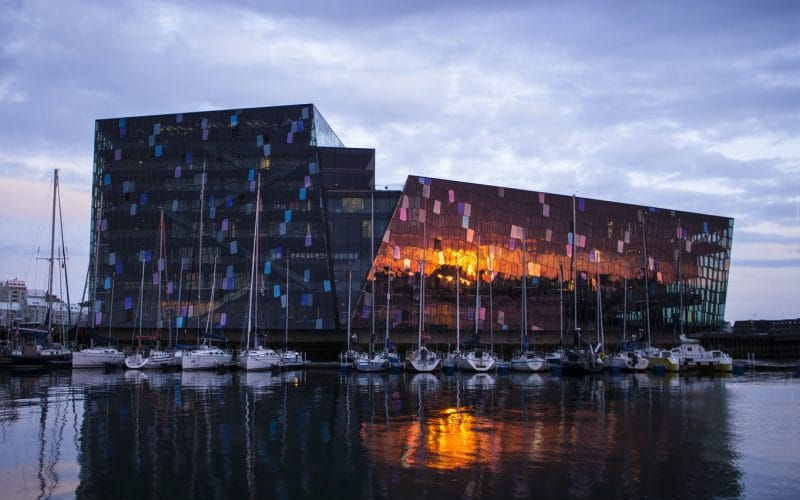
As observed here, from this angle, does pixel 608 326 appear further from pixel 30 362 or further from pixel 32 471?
pixel 32 471

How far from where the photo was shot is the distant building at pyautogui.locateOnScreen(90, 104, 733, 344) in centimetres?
9275

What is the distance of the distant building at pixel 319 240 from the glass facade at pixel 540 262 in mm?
226

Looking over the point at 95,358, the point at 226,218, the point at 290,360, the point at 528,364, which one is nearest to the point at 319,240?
the point at 226,218

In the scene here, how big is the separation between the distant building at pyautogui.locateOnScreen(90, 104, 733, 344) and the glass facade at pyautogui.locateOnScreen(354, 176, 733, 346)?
226 millimetres

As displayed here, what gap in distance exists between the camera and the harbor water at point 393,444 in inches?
749

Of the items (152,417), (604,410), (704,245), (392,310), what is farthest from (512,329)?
(152,417)

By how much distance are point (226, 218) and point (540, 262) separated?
140 ft

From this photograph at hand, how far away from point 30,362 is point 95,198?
40.4m

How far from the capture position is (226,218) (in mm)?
99188

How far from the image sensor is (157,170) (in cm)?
10338

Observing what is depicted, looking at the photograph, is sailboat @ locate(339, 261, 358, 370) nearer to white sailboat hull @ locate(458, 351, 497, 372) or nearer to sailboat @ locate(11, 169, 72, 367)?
white sailboat hull @ locate(458, 351, 497, 372)

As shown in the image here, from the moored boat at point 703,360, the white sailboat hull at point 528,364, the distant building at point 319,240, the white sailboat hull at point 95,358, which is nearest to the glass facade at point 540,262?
the distant building at point 319,240

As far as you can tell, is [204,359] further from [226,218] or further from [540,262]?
[540,262]

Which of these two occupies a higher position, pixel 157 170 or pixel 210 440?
pixel 157 170
